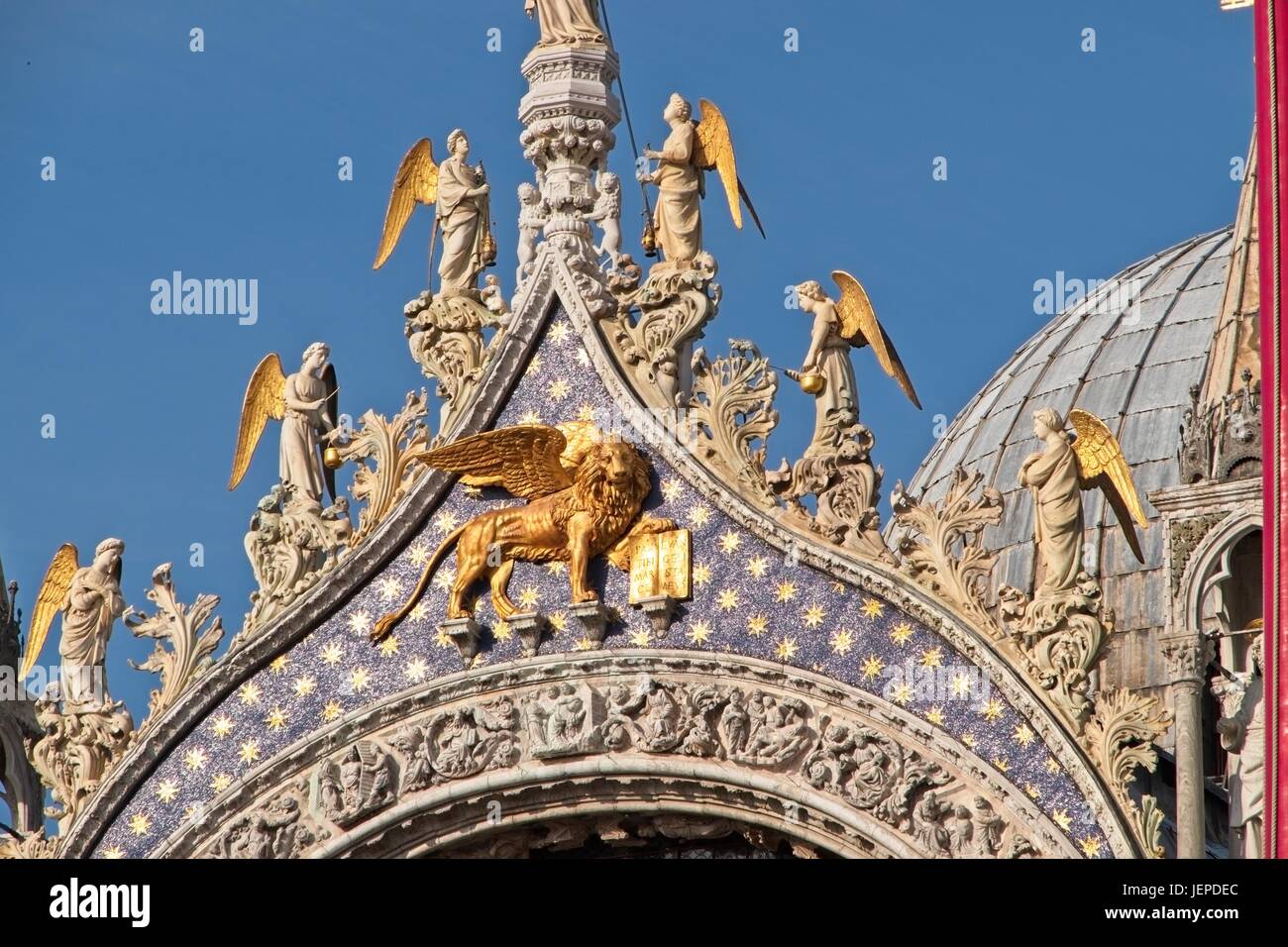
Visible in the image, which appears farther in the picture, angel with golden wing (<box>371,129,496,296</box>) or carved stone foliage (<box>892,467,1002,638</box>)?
angel with golden wing (<box>371,129,496,296</box>)

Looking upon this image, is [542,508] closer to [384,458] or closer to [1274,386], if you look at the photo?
[384,458]

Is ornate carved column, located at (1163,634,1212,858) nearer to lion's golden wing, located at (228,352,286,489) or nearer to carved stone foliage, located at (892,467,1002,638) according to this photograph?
carved stone foliage, located at (892,467,1002,638)

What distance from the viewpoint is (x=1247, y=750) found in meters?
23.5

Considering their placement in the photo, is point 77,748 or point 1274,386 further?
point 77,748

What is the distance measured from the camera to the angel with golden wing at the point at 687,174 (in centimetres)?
2573

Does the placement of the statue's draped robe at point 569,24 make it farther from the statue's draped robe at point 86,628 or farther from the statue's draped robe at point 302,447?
the statue's draped robe at point 86,628

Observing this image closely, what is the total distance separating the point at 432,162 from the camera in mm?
26781

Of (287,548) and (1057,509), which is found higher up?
(287,548)

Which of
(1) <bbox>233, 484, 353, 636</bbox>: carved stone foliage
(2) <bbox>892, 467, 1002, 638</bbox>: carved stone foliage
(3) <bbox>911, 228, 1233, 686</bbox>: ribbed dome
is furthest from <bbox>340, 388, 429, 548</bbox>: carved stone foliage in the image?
(3) <bbox>911, 228, 1233, 686</bbox>: ribbed dome

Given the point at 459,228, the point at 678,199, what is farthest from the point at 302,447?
the point at 678,199

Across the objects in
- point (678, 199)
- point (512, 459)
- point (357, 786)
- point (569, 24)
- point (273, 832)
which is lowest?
point (273, 832)

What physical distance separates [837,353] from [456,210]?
3.02 meters

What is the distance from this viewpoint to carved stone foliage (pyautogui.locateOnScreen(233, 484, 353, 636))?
25.8 meters

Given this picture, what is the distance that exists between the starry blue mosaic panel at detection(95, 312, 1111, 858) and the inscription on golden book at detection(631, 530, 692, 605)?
0.09 meters
